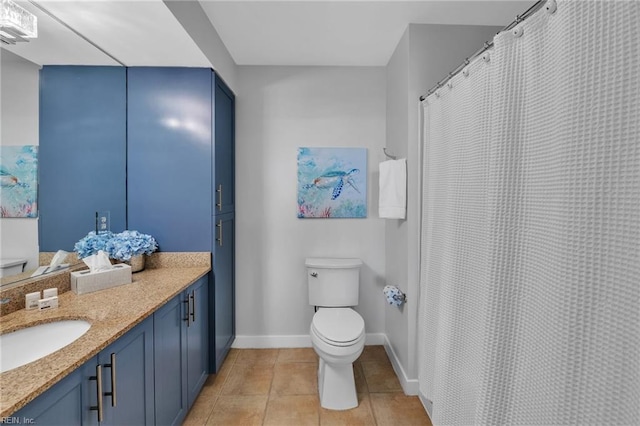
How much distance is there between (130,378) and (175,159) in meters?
1.44

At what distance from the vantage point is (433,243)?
169cm

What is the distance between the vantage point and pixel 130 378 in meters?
1.32

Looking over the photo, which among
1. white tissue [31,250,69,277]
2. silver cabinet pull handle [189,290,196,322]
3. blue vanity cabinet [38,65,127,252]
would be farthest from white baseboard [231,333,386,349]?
white tissue [31,250,69,277]

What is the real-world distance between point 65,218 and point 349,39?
218 cm

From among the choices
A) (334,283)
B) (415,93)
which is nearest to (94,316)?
(334,283)

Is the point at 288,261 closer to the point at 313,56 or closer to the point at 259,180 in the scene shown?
the point at 259,180

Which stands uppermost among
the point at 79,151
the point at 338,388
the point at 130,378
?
the point at 79,151

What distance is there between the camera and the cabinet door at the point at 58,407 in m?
0.84

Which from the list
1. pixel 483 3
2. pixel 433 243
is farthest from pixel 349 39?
pixel 433 243

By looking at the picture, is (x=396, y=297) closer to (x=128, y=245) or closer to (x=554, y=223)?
(x=554, y=223)

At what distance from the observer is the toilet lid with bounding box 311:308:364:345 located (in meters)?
1.93

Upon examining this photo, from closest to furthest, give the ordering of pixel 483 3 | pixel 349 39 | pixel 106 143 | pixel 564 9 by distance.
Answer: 1. pixel 564 9
2. pixel 483 3
3. pixel 106 143
4. pixel 349 39

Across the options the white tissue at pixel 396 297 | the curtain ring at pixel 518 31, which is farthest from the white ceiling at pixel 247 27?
the white tissue at pixel 396 297

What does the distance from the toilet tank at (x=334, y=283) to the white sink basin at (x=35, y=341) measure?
157 centimetres
